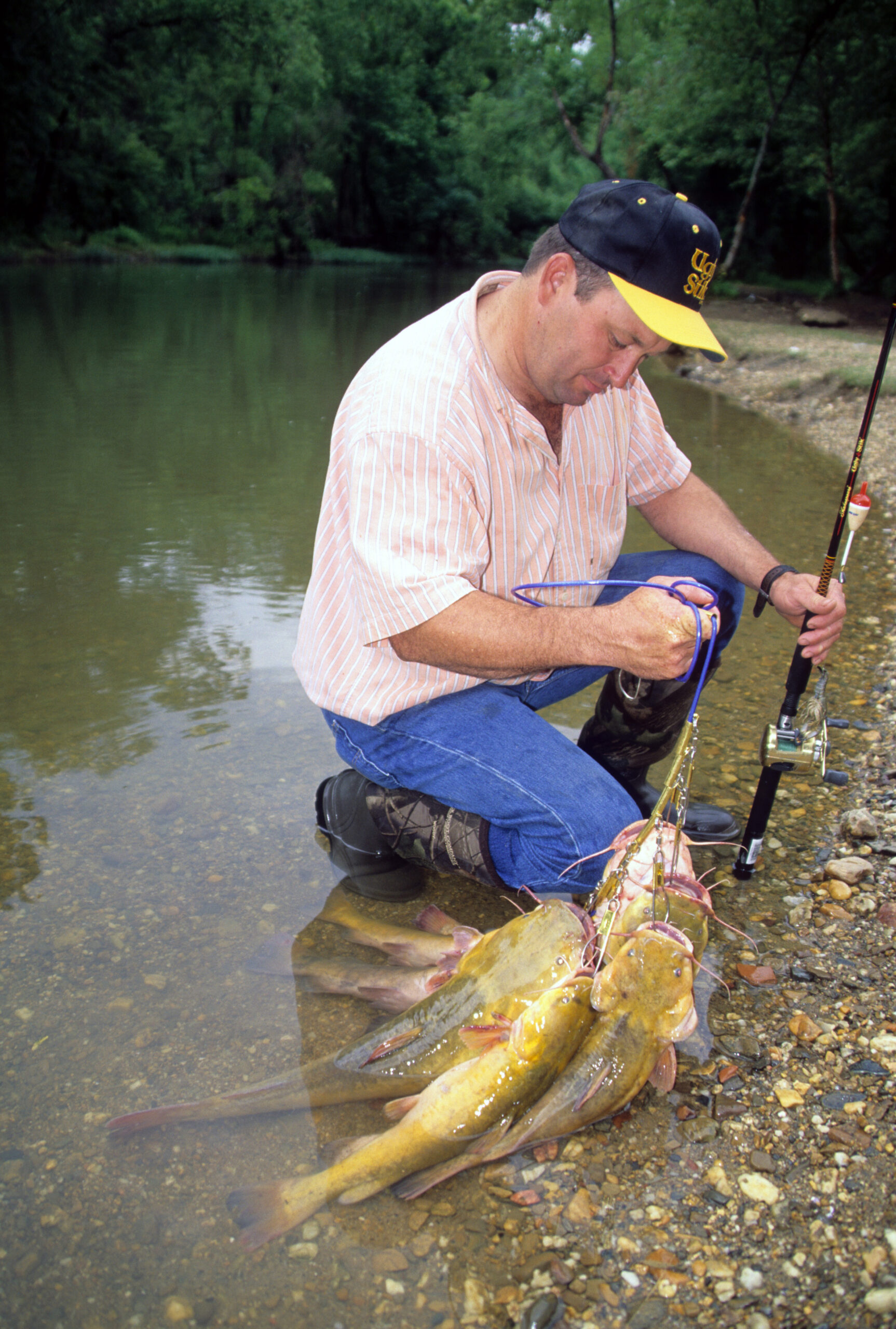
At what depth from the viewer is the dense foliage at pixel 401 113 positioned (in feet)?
84.2

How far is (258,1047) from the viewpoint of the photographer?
2.56 meters

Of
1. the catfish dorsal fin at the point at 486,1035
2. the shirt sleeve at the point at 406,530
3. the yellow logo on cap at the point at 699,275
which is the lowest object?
the catfish dorsal fin at the point at 486,1035

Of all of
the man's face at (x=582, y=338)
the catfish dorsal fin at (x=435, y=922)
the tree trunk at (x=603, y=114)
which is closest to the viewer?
the man's face at (x=582, y=338)

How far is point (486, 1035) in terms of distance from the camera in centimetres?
219

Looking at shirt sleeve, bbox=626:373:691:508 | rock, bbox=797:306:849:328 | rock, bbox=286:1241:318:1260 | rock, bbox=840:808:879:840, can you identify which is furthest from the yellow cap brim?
rock, bbox=797:306:849:328

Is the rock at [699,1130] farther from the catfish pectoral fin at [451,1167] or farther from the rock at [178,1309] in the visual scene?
the rock at [178,1309]

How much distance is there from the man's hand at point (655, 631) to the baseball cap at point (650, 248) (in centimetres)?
62

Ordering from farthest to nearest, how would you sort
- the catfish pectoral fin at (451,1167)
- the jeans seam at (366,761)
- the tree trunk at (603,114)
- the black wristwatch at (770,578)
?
the tree trunk at (603,114) < the black wristwatch at (770,578) < the jeans seam at (366,761) < the catfish pectoral fin at (451,1167)

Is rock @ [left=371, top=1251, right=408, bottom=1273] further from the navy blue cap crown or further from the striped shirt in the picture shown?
the navy blue cap crown

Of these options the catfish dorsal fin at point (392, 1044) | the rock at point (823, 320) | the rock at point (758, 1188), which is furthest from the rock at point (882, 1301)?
the rock at point (823, 320)

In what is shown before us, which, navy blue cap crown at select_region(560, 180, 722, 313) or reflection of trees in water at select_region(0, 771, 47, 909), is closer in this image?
navy blue cap crown at select_region(560, 180, 722, 313)

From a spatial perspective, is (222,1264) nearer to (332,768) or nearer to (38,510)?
(332,768)

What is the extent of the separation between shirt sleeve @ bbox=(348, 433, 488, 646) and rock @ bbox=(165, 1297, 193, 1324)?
1.50 m

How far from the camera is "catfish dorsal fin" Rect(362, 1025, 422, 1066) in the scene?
2369 millimetres
